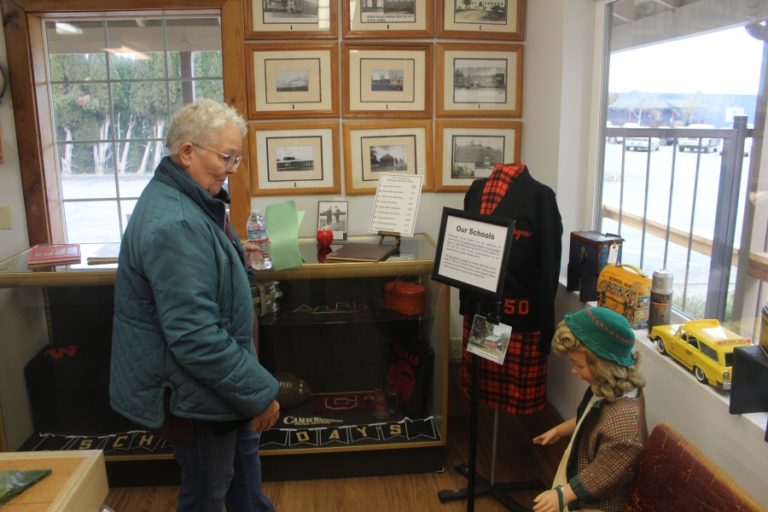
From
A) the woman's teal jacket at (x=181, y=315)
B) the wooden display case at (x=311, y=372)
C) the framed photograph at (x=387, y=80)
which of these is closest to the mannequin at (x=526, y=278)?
the wooden display case at (x=311, y=372)

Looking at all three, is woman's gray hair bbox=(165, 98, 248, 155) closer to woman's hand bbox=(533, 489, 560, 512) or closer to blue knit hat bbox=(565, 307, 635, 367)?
blue knit hat bbox=(565, 307, 635, 367)

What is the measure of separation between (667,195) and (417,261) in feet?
3.00

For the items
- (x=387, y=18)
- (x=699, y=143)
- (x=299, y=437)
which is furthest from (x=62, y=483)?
(x=387, y=18)

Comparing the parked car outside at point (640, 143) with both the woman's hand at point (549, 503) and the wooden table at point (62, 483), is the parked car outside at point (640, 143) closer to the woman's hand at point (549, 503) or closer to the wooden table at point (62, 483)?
the woman's hand at point (549, 503)

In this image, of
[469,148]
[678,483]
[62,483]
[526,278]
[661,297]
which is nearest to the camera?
[62,483]

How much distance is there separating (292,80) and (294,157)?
342 mm

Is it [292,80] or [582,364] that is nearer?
[582,364]

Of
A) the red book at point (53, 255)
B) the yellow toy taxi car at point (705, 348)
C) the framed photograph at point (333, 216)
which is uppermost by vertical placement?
the framed photograph at point (333, 216)

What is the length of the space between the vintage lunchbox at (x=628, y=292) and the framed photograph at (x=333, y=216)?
1.23m

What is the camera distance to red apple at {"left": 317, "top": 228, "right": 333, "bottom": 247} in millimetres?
2609

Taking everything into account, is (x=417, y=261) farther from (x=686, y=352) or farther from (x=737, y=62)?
(x=737, y=62)

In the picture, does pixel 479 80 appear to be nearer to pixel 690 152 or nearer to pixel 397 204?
pixel 397 204

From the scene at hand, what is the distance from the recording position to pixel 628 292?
6.20ft

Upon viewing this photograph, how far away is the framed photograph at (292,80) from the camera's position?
2.72 metres
